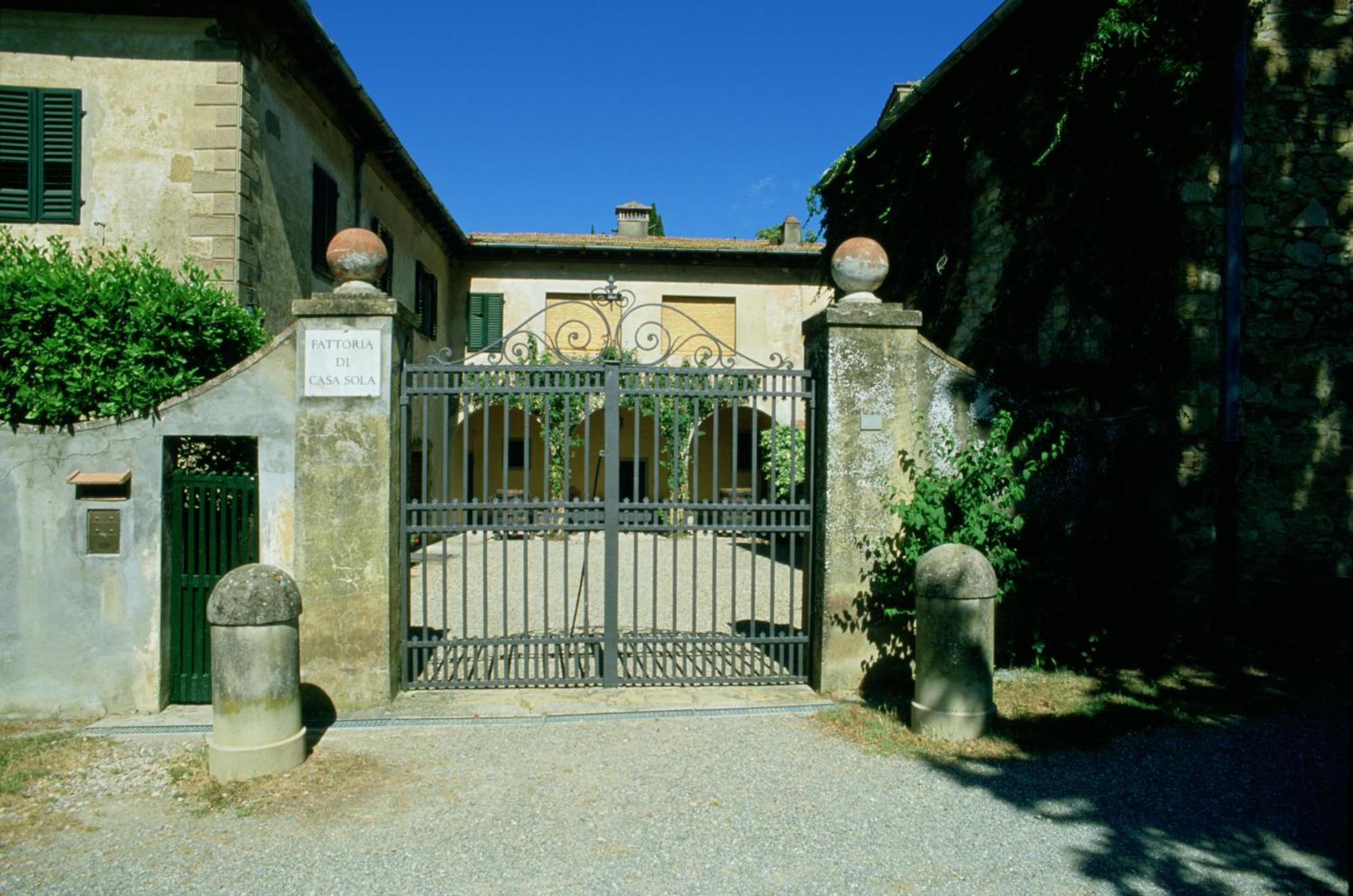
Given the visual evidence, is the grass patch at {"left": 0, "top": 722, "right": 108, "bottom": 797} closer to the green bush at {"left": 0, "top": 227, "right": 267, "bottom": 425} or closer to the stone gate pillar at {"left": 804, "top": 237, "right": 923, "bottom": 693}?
the green bush at {"left": 0, "top": 227, "right": 267, "bottom": 425}

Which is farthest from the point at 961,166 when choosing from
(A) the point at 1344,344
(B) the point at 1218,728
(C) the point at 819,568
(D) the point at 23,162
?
(D) the point at 23,162

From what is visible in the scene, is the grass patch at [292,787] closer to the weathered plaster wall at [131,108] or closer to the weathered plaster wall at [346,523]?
the weathered plaster wall at [346,523]

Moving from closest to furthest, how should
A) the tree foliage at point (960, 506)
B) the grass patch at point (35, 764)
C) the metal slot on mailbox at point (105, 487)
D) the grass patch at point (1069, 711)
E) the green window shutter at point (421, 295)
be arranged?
1. the grass patch at point (35, 764)
2. the grass patch at point (1069, 711)
3. the metal slot on mailbox at point (105, 487)
4. the tree foliage at point (960, 506)
5. the green window shutter at point (421, 295)

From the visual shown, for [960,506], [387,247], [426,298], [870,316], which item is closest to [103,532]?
[870,316]

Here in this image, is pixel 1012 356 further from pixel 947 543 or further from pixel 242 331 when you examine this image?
pixel 242 331

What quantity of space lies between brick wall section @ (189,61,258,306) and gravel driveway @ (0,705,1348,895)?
5568 millimetres

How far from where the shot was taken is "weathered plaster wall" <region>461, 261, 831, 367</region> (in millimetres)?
19312

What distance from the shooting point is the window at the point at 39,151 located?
28.3 feet

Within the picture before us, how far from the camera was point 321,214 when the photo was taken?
11141 millimetres

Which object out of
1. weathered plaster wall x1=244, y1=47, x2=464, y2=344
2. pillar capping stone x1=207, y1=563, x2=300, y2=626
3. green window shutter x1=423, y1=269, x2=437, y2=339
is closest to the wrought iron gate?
pillar capping stone x1=207, y1=563, x2=300, y2=626

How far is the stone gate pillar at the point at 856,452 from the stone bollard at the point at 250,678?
3104mm

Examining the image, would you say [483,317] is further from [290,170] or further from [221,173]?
[221,173]

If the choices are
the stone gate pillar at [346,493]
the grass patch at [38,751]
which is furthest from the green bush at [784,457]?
the grass patch at [38,751]

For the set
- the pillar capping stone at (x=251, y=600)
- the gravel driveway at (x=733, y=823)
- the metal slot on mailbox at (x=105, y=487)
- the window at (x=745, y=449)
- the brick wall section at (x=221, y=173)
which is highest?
the brick wall section at (x=221, y=173)
